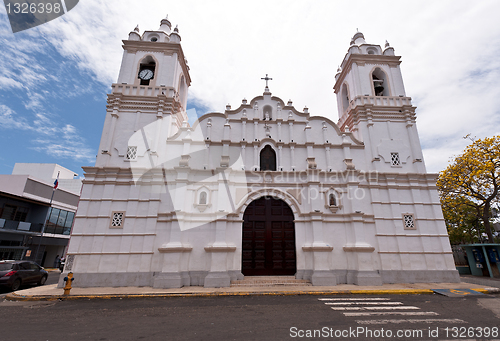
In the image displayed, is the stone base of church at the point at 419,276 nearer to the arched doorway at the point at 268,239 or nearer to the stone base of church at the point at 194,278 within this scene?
the stone base of church at the point at 194,278

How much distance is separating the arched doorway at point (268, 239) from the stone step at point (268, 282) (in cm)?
57

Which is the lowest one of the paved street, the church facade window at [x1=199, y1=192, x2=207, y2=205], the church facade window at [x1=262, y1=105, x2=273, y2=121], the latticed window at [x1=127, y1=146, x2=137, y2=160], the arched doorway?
the paved street

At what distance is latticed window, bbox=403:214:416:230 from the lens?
44.1ft

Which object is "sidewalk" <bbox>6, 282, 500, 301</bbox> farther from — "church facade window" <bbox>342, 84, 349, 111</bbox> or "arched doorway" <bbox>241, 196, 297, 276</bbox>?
"church facade window" <bbox>342, 84, 349, 111</bbox>

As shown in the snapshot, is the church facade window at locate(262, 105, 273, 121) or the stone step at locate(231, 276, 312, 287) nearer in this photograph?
the stone step at locate(231, 276, 312, 287)

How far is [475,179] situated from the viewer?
17.1m

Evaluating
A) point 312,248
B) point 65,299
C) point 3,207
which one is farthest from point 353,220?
point 3,207

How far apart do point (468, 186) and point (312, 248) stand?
43.2 ft

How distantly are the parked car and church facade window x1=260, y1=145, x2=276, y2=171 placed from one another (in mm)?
12721

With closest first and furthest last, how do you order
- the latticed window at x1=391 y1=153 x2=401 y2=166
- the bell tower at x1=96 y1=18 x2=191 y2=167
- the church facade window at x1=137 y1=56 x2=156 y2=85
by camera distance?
the bell tower at x1=96 y1=18 x2=191 y2=167 < the latticed window at x1=391 y1=153 x2=401 y2=166 < the church facade window at x1=137 y1=56 x2=156 y2=85

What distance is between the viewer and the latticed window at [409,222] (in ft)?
44.1

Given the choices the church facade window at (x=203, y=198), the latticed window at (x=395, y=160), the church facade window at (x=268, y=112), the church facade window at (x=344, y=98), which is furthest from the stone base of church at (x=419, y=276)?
the church facade window at (x=344, y=98)

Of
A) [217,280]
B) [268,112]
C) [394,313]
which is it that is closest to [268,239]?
[217,280]

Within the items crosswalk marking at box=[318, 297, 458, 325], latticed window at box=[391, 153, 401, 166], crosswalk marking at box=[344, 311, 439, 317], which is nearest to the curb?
crosswalk marking at box=[318, 297, 458, 325]
